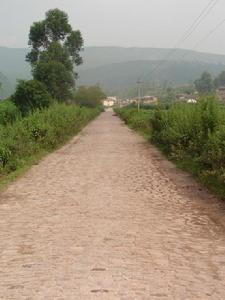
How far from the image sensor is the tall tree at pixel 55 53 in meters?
46.1

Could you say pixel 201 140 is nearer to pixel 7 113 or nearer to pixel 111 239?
pixel 111 239

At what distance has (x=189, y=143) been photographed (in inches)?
569

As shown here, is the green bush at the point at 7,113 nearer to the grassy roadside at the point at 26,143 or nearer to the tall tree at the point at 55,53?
the grassy roadside at the point at 26,143

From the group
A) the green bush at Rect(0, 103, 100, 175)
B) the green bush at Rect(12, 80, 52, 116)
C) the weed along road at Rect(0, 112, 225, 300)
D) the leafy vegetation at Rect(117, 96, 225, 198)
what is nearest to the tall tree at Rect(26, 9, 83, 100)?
the green bush at Rect(12, 80, 52, 116)

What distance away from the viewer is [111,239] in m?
6.30

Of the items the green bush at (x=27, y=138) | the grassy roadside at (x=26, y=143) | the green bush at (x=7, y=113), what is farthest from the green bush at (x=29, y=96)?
the grassy roadside at (x=26, y=143)

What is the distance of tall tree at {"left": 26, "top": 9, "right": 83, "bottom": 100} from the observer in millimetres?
46125

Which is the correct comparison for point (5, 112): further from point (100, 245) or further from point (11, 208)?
point (100, 245)

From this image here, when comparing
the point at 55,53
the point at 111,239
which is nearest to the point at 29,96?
the point at 55,53

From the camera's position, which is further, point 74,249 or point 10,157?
point 10,157

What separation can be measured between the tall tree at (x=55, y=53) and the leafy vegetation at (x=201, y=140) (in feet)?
93.6

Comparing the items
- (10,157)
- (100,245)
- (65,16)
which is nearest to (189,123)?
(10,157)

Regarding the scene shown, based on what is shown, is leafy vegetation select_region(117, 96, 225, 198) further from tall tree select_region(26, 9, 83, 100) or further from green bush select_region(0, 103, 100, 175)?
tall tree select_region(26, 9, 83, 100)

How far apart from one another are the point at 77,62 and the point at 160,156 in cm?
3832
